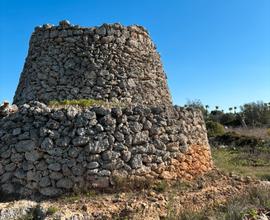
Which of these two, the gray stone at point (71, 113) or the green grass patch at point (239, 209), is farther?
the gray stone at point (71, 113)

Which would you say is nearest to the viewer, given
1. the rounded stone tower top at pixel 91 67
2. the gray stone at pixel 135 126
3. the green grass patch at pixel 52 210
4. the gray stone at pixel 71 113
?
the green grass patch at pixel 52 210

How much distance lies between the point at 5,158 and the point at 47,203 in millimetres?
1504

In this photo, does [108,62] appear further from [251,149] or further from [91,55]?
[251,149]

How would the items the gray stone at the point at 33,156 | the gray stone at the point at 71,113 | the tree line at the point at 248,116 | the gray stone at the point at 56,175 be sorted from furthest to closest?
the tree line at the point at 248,116 → the gray stone at the point at 71,113 → the gray stone at the point at 33,156 → the gray stone at the point at 56,175

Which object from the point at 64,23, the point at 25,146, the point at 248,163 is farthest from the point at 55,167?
the point at 248,163

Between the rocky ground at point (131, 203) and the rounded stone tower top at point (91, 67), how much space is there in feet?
13.1

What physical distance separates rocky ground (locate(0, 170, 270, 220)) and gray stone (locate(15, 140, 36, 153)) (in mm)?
1099

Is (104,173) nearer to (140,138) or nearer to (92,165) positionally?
(92,165)

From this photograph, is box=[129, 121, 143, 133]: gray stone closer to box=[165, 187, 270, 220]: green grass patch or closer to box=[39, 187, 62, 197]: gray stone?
box=[165, 187, 270, 220]: green grass patch

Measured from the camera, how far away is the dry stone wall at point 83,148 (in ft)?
26.1

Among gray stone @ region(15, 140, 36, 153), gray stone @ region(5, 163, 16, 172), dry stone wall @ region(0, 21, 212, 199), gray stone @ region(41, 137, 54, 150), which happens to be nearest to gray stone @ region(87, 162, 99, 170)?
dry stone wall @ region(0, 21, 212, 199)

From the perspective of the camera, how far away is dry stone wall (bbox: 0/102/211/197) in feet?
26.1

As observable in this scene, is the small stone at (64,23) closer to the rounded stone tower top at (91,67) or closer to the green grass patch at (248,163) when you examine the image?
the rounded stone tower top at (91,67)

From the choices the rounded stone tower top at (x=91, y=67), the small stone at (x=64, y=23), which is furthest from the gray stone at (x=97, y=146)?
the small stone at (x=64, y=23)
